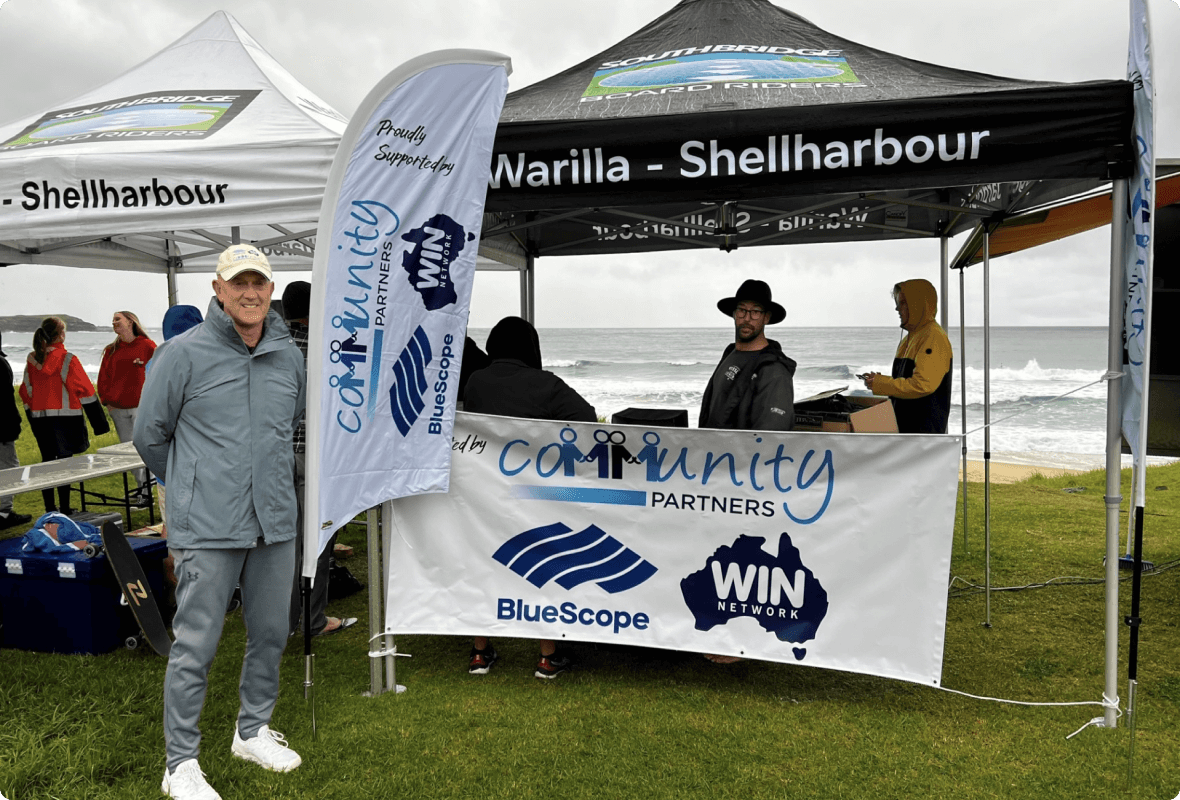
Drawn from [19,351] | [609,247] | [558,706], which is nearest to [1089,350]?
[609,247]

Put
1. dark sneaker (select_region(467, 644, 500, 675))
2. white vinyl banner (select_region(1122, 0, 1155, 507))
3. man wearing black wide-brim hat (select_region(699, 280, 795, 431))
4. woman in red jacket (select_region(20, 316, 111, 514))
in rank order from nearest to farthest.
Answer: white vinyl banner (select_region(1122, 0, 1155, 507)) < man wearing black wide-brim hat (select_region(699, 280, 795, 431)) < dark sneaker (select_region(467, 644, 500, 675)) < woman in red jacket (select_region(20, 316, 111, 514))

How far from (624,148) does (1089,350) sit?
172 feet

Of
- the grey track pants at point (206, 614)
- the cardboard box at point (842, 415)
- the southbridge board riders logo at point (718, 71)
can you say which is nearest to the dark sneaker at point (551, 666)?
the grey track pants at point (206, 614)

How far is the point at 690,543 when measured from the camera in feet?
10.2

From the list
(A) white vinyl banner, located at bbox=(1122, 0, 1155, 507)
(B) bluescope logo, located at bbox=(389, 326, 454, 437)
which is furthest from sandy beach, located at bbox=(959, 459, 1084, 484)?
(B) bluescope logo, located at bbox=(389, 326, 454, 437)

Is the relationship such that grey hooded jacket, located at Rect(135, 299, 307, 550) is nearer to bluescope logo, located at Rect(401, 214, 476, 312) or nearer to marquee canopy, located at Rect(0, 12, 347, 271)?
bluescope logo, located at Rect(401, 214, 476, 312)

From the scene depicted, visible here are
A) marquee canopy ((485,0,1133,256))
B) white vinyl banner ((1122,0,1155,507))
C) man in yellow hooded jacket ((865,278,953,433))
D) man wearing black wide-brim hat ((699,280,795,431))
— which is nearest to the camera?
white vinyl banner ((1122,0,1155,507))

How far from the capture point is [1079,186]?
128 inches

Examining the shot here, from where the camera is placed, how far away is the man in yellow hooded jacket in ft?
13.8

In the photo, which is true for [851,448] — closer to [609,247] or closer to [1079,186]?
[1079,186]

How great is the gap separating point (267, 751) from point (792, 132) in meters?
2.80

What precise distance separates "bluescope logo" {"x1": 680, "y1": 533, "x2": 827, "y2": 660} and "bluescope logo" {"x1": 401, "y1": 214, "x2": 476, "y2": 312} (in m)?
1.48

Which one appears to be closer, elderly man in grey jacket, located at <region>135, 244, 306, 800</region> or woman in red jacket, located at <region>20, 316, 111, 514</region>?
elderly man in grey jacket, located at <region>135, 244, 306, 800</region>

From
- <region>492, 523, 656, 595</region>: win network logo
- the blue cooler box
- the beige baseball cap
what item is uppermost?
the beige baseball cap
